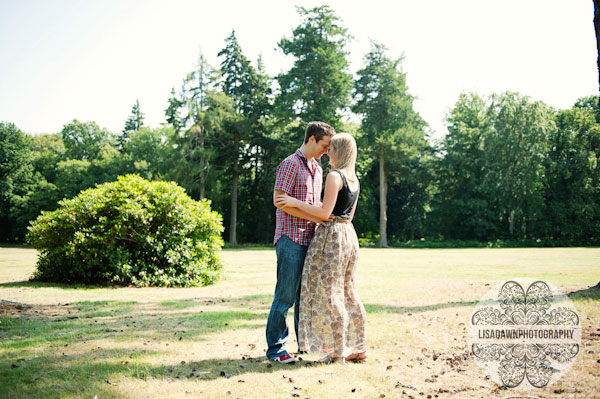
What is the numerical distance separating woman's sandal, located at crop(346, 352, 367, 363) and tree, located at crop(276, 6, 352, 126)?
31.4 metres

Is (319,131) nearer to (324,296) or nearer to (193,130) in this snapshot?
(324,296)

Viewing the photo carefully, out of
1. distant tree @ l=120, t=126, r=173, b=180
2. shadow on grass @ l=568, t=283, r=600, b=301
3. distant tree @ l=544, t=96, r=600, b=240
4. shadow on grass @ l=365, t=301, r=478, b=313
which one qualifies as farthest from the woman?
distant tree @ l=120, t=126, r=173, b=180

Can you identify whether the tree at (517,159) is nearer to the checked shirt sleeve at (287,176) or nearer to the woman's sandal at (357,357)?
the woman's sandal at (357,357)

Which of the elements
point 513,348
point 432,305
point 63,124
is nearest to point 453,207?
point 432,305

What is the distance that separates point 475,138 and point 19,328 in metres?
45.7

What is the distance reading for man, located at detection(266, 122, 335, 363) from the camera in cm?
416

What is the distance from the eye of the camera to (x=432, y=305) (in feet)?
24.6

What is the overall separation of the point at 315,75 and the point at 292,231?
110 feet

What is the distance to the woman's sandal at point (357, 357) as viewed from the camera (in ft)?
14.2

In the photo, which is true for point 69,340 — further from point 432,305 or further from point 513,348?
point 432,305

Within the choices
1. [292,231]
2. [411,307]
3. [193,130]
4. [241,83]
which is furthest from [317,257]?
[241,83]

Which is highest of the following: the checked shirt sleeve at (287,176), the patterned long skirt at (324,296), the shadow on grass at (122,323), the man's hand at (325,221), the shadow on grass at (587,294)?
the checked shirt sleeve at (287,176)

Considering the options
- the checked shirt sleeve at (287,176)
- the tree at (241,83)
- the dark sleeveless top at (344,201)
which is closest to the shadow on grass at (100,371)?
the dark sleeveless top at (344,201)

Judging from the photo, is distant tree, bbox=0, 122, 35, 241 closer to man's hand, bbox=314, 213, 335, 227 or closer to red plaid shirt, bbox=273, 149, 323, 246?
red plaid shirt, bbox=273, 149, 323, 246
